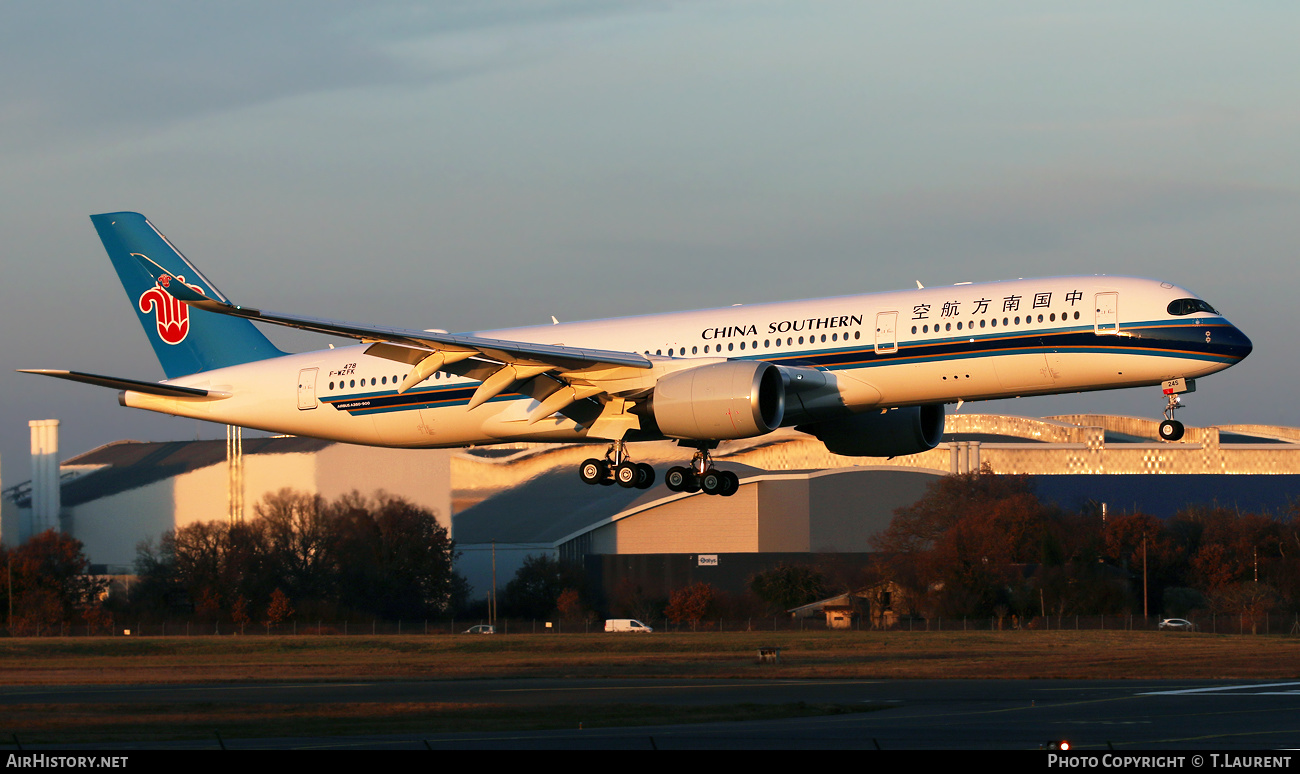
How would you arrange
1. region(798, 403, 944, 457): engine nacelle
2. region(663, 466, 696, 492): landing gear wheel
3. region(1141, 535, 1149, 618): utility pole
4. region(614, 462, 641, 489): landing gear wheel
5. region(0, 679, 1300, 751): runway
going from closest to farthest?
region(0, 679, 1300, 751): runway < region(663, 466, 696, 492): landing gear wheel < region(614, 462, 641, 489): landing gear wheel < region(798, 403, 944, 457): engine nacelle < region(1141, 535, 1149, 618): utility pole

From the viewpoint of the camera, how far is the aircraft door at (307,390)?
44.8m

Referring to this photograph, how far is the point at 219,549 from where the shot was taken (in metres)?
78.1

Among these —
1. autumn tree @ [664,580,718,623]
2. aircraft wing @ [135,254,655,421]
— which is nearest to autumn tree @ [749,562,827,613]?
autumn tree @ [664,580,718,623]

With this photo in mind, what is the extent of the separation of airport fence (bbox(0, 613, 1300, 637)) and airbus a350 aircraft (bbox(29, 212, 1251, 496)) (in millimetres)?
31721

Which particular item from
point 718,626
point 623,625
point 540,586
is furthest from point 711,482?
point 540,586

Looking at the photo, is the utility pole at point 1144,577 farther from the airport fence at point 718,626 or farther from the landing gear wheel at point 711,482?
the landing gear wheel at point 711,482

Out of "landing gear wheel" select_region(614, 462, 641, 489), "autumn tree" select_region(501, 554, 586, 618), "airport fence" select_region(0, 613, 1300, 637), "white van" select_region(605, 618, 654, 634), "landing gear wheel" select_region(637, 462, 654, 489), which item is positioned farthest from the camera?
"autumn tree" select_region(501, 554, 586, 618)

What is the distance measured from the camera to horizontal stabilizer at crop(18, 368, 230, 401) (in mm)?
38281

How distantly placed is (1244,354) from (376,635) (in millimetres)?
49748

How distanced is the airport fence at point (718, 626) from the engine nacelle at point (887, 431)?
31073mm

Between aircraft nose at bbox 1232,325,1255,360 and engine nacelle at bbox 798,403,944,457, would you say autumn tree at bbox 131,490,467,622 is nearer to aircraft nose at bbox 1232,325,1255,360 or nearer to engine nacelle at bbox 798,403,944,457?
engine nacelle at bbox 798,403,944,457

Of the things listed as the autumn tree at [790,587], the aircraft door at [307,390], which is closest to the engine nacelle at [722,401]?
the aircraft door at [307,390]
